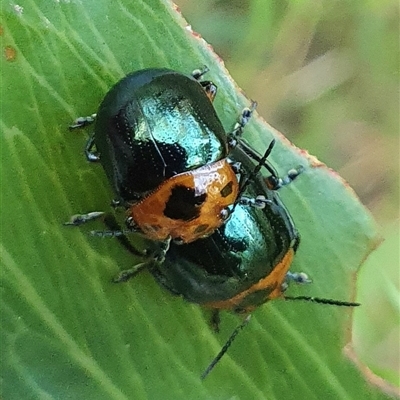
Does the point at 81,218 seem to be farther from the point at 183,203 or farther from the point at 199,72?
the point at 199,72

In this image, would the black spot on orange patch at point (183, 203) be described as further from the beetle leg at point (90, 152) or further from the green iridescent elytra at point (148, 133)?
the beetle leg at point (90, 152)

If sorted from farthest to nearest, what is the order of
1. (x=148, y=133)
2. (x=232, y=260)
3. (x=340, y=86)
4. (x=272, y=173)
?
(x=340, y=86)
(x=272, y=173)
(x=232, y=260)
(x=148, y=133)

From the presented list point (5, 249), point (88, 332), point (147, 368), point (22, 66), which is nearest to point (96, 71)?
point (22, 66)

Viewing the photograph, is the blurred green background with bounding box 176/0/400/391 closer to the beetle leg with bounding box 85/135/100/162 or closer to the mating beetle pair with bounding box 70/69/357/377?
the mating beetle pair with bounding box 70/69/357/377

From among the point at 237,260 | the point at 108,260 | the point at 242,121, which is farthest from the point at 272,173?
the point at 108,260

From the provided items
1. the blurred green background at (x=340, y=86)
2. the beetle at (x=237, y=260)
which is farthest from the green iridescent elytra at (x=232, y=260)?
the blurred green background at (x=340, y=86)

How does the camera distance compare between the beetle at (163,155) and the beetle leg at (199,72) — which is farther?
the beetle leg at (199,72)
